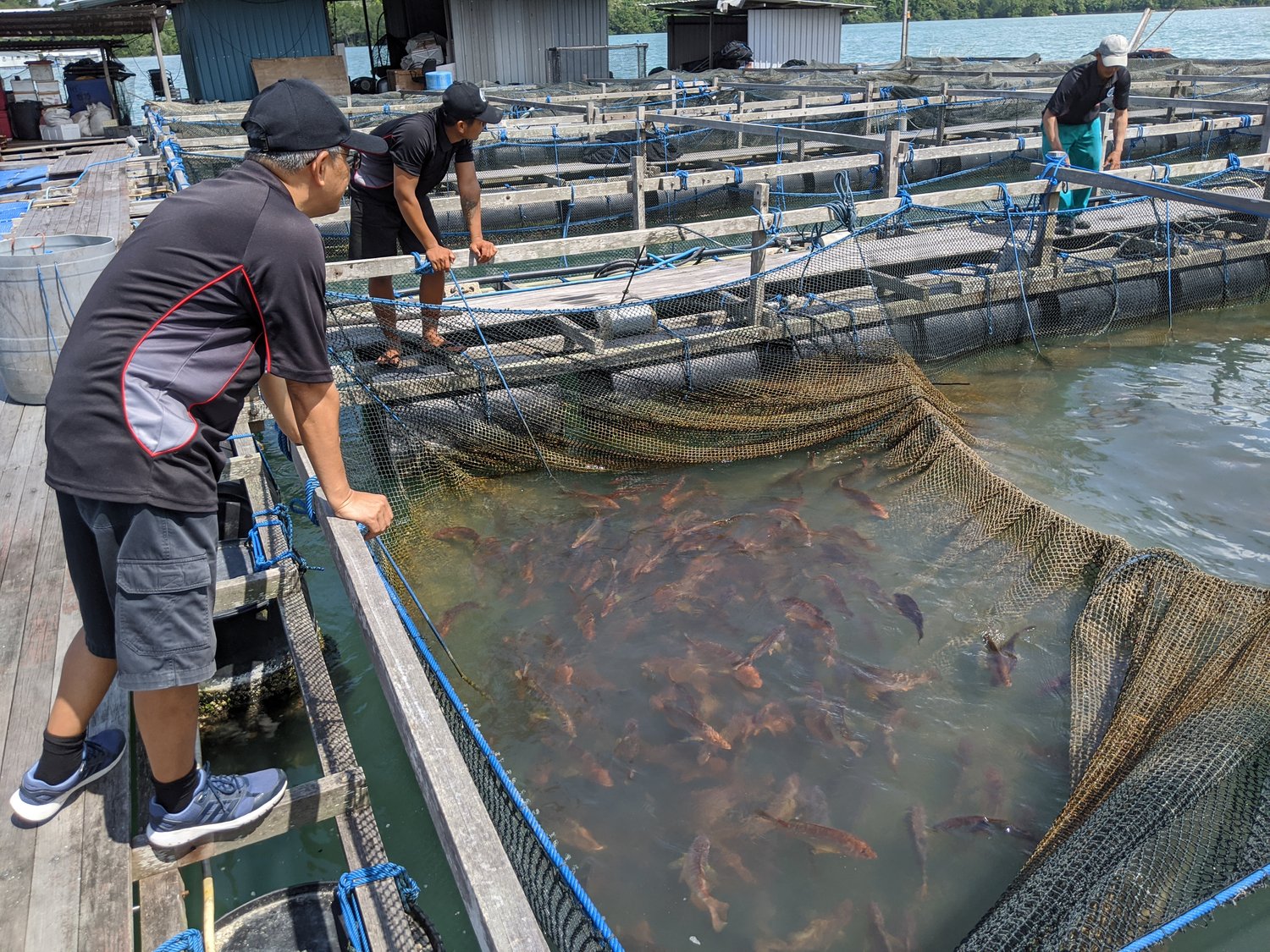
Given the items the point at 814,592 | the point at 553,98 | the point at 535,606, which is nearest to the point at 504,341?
the point at 535,606

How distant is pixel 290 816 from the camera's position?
122 inches

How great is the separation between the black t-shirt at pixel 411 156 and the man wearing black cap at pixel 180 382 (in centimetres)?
380

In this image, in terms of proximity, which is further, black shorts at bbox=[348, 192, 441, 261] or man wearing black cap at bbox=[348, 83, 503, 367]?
black shorts at bbox=[348, 192, 441, 261]

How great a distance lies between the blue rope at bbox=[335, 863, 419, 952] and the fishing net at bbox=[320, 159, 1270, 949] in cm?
38

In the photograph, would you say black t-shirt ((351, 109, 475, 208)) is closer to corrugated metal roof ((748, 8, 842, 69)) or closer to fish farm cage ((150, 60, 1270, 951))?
fish farm cage ((150, 60, 1270, 951))

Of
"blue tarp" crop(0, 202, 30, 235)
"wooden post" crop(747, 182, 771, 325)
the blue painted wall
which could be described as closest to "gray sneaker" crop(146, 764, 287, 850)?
"wooden post" crop(747, 182, 771, 325)

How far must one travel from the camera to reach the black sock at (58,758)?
111 inches

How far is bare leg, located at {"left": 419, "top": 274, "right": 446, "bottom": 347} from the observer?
21.3 ft

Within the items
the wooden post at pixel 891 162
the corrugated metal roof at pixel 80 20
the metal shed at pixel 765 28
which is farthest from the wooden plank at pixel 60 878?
the metal shed at pixel 765 28

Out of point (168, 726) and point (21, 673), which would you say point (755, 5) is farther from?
point (168, 726)

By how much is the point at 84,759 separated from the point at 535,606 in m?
2.84

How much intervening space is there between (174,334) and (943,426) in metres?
5.59

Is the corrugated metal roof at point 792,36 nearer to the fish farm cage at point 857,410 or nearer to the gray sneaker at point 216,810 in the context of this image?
the fish farm cage at point 857,410

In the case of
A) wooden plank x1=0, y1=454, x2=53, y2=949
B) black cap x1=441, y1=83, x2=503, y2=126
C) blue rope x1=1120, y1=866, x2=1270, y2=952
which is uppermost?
black cap x1=441, y1=83, x2=503, y2=126
